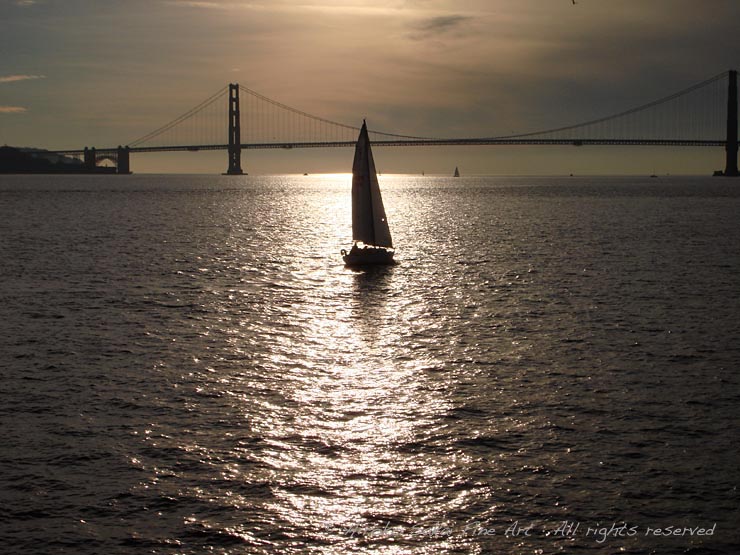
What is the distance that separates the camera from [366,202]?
144 feet

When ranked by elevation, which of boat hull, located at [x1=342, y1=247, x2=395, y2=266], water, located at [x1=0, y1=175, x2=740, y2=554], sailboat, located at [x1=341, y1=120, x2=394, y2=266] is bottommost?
water, located at [x1=0, y1=175, x2=740, y2=554]

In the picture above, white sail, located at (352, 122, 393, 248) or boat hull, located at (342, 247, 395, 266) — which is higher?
white sail, located at (352, 122, 393, 248)

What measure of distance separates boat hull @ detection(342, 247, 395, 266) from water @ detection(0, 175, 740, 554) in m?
5.99

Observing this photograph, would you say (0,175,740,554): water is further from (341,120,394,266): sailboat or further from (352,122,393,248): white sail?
(352,122,393,248): white sail

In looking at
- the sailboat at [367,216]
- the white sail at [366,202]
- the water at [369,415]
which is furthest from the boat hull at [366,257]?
the water at [369,415]

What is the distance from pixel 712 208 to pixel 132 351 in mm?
101473

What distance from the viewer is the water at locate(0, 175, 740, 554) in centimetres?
1174

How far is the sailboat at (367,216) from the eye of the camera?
43312mm

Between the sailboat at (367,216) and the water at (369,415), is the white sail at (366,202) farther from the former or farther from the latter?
the water at (369,415)

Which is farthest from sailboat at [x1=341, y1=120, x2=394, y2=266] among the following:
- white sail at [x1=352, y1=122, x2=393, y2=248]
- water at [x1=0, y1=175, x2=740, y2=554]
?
water at [x1=0, y1=175, x2=740, y2=554]

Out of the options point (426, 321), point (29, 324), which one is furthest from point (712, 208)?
point (29, 324)

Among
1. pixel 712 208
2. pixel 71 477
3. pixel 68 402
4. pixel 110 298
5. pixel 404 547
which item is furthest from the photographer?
pixel 712 208

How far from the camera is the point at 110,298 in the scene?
107ft

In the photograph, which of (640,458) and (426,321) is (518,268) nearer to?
(426,321)
